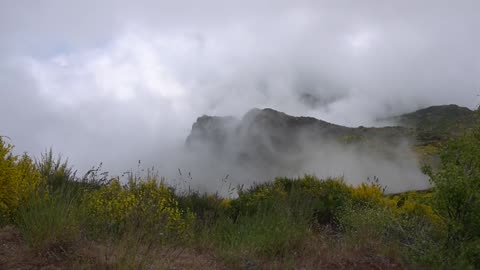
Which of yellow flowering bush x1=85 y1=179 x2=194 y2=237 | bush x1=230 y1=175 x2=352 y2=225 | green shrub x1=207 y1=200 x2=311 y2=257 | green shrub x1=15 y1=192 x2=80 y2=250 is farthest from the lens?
bush x1=230 y1=175 x2=352 y2=225

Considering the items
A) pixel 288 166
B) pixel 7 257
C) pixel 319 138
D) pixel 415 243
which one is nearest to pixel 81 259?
pixel 7 257

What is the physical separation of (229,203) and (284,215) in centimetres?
483

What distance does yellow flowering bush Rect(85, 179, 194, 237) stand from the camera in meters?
6.91

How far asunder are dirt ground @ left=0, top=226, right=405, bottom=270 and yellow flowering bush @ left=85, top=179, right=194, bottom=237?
0.53 metres

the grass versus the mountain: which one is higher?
the mountain

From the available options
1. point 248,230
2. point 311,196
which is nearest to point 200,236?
point 248,230

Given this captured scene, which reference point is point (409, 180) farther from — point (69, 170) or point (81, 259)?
point (81, 259)

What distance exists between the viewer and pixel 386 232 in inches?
344

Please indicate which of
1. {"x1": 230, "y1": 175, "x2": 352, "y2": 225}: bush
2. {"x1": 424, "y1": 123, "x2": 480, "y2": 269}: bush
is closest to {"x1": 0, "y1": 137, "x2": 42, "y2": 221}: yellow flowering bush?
{"x1": 230, "y1": 175, "x2": 352, "y2": 225}: bush

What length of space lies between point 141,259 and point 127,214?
56.0 inches

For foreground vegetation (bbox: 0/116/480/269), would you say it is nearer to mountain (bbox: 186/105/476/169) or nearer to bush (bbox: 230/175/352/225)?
bush (bbox: 230/175/352/225)

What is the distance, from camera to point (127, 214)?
6961 mm

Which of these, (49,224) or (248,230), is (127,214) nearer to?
(49,224)

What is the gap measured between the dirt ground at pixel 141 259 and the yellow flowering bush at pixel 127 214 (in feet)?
1.74
